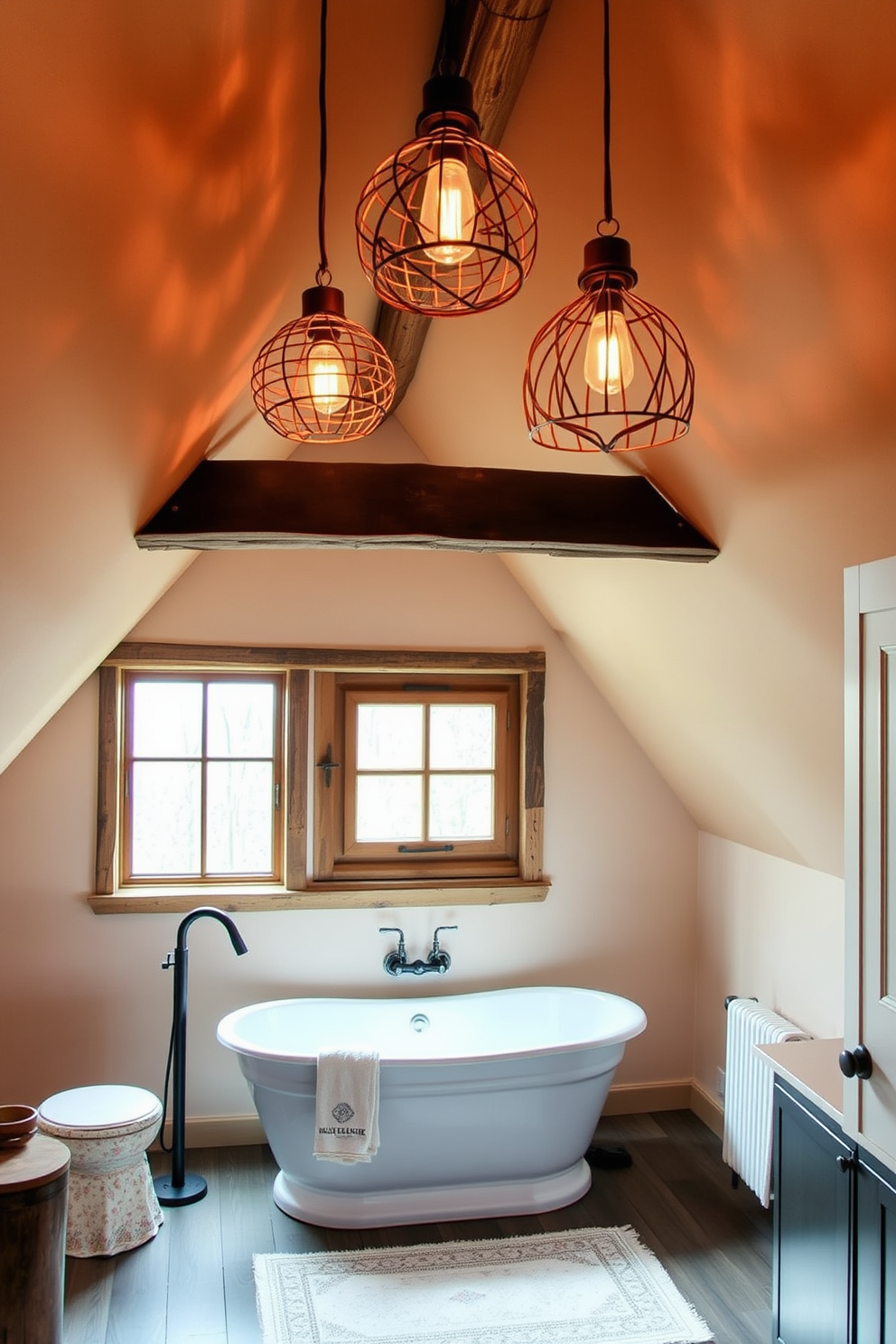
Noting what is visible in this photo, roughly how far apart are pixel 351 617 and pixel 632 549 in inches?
67.1

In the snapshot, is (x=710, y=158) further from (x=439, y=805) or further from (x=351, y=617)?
(x=439, y=805)

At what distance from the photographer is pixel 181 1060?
147 inches

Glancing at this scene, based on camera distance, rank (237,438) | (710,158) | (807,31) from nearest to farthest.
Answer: (807,31) < (710,158) < (237,438)

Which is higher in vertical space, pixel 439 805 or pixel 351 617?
pixel 351 617

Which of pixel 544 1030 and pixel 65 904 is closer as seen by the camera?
pixel 65 904

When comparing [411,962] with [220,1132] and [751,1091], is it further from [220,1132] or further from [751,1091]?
[751,1091]

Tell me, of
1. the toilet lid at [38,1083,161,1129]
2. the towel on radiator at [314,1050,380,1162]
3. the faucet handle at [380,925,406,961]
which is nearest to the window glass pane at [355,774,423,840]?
the faucet handle at [380,925,406,961]

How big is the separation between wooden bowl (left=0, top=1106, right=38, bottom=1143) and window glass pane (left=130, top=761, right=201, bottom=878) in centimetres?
142

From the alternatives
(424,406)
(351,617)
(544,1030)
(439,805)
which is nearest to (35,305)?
(424,406)

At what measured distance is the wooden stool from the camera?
238 cm

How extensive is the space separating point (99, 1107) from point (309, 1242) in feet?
2.69

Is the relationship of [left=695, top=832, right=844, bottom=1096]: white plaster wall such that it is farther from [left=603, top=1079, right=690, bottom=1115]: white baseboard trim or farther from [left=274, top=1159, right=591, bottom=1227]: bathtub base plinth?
[left=274, top=1159, right=591, bottom=1227]: bathtub base plinth

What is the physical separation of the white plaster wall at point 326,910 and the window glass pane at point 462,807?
10.7 inches

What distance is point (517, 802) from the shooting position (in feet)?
14.5
